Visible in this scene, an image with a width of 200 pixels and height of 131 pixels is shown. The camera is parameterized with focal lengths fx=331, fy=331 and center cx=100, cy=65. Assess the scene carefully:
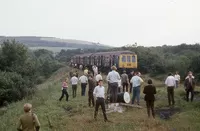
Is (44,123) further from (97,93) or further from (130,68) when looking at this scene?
(130,68)

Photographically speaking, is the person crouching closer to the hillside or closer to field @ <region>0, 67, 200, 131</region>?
field @ <region>0, 67, 200, 131</region>

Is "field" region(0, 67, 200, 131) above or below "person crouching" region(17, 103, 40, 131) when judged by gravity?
below

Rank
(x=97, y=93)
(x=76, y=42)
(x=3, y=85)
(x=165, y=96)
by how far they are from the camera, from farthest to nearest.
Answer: (x=76, y=42)
(x=3, y=85)
(x=165, y=96)
(x=97, y=93)

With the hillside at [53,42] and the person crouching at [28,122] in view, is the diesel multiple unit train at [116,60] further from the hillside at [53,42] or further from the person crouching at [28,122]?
the hillside at [53,42]

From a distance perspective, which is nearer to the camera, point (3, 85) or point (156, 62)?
point (3, 85)

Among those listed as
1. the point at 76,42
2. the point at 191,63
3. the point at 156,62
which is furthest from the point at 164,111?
the point at 76,42

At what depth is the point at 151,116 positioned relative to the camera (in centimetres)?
1543

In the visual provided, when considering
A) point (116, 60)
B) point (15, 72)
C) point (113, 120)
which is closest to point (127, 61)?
point (116, 60)

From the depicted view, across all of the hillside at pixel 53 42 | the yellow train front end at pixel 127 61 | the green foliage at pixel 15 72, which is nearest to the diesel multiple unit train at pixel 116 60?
the yellow train front end at pixel 127 61

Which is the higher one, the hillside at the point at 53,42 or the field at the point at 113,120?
the hillside at the point at 53,42

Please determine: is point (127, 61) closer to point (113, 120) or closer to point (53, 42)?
point (113, 120)

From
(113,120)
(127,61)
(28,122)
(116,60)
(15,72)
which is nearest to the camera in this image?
(28,122)

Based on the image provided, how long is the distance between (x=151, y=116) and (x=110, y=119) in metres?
1.94

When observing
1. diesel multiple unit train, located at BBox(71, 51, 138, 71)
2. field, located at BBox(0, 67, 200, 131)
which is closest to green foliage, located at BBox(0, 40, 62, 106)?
diesel multiple unit train, located at BBox(71, 51, 138, 71)
